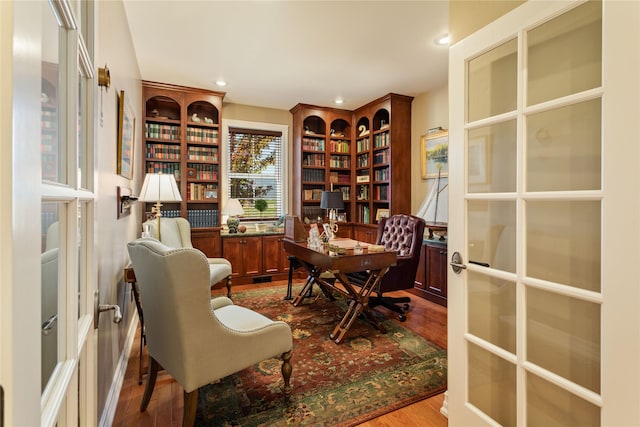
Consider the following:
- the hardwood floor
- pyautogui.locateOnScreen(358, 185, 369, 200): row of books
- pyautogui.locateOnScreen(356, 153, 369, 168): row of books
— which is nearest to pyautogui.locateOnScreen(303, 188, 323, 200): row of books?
pyautogui.locateOnScreen(358, 185, 369, 200): row of books

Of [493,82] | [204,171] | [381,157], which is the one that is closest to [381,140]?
[381,157]

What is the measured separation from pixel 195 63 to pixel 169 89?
96 centimetres

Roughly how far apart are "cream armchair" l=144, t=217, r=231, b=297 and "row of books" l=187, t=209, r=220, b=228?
0.68 m

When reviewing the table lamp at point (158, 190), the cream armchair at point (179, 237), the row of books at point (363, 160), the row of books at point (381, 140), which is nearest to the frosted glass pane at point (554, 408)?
the cream armchair at point (179, 237)

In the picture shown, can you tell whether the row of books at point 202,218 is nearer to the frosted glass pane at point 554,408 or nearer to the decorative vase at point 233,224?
the decorative vase at point 233,224

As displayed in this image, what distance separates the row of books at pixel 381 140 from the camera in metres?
4.86

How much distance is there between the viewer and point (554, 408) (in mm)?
1271

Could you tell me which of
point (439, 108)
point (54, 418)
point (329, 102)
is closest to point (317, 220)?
point (329, 102)

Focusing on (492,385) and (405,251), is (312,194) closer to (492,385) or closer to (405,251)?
(405,251)

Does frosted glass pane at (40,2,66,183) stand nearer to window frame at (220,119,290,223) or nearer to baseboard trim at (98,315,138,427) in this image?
baseboard trim at (98,315,138,427)

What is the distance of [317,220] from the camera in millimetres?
5527

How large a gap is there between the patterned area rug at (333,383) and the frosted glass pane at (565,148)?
1542mm

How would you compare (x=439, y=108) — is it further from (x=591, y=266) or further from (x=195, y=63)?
(x=591, y=266)

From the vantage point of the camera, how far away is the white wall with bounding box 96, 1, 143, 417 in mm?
1699
